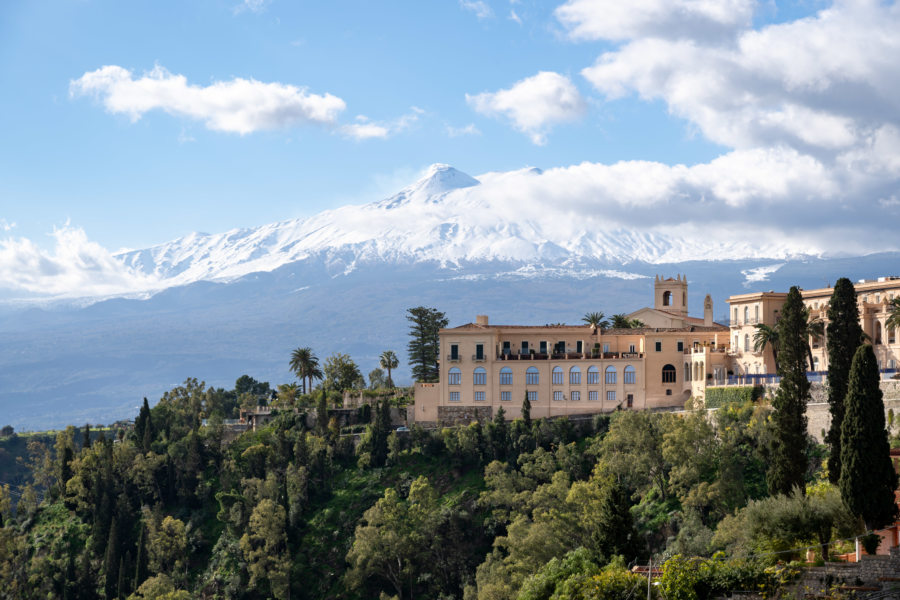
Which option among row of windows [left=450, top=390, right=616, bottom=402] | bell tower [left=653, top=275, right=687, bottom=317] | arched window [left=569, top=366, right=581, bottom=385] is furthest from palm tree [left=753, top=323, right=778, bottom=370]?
bell tower [left=653, top=275, right=687, bottom=317]

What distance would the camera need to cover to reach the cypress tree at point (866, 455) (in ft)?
161

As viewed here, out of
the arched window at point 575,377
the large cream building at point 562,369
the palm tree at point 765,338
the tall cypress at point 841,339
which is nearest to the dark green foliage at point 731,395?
the palm tree at point 765,338

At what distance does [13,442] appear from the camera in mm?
191000

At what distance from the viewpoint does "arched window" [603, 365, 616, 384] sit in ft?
328

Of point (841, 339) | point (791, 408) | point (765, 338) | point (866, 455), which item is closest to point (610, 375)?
point (765, 338)

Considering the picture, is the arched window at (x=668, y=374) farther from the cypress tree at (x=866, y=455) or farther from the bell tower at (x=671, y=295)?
the cypress tree at (x=866, y=455)

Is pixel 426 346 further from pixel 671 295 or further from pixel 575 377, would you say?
pixel 671 295

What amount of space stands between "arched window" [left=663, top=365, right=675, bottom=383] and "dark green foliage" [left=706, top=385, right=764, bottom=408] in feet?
24.4

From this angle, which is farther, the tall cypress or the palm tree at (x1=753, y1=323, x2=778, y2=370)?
the palm tree at (x1=753, y1=323, x2=778, y2=370)

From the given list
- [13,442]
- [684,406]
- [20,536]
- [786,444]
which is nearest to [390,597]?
[684,406]

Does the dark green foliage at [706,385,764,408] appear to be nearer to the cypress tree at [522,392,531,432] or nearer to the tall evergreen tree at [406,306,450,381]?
the cypress tree at [522,392,531,432]

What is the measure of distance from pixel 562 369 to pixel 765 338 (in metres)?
17.5

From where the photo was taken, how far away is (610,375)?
3937 inches

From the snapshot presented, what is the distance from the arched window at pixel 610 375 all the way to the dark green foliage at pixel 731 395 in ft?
32.9
